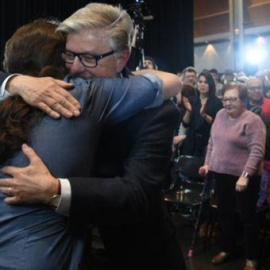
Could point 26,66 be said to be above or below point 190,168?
above

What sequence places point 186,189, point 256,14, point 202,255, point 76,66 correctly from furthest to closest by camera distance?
point 256,14 < point 186,189 < point 202,255 < point 76,66

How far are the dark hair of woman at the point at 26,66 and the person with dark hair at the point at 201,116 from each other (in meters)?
3.17

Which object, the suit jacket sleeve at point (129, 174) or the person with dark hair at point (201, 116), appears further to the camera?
the person with dark hair at point (201, 116)

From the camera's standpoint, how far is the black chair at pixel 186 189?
360 cm

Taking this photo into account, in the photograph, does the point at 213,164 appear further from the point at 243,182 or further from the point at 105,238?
the point at 105,238

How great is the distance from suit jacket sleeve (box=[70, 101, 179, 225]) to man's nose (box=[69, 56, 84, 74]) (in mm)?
197

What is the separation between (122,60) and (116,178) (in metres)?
0.36

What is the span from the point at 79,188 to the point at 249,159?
2264 mm

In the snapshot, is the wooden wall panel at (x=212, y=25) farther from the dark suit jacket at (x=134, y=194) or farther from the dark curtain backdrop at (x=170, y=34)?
the dark suit jacket at (x=134, y=194)

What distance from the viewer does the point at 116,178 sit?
95 centimetres

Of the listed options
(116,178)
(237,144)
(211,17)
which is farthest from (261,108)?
(211,17)

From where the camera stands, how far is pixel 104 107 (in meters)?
0.92

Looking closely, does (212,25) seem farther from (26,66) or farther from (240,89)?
(26,66)

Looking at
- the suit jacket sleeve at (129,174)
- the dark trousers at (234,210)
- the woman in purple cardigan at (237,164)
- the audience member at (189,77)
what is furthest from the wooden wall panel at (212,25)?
the suit jacket sleeve at (129,174)
